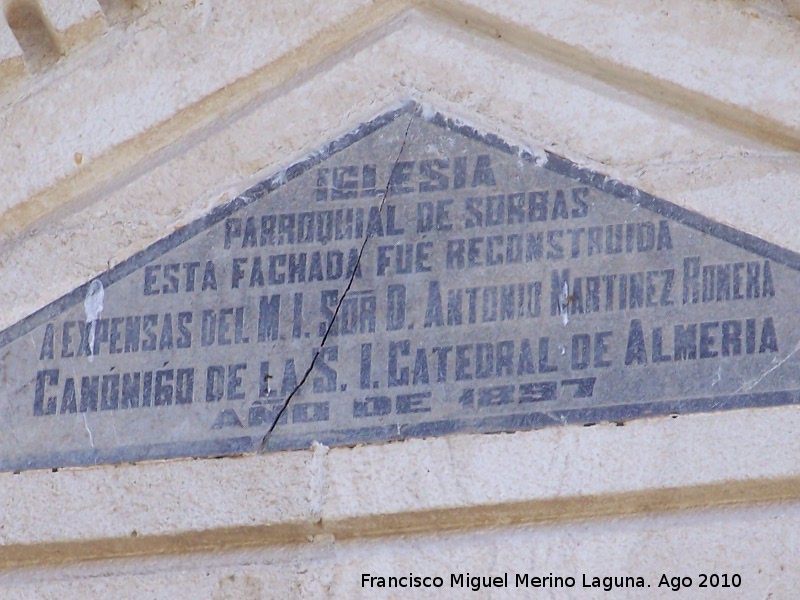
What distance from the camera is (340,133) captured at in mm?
2998

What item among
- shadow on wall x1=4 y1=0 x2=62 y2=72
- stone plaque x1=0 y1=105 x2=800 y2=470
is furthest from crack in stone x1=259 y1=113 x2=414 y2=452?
shadow on wall x1=4 y1=0 x2=62 y2=72

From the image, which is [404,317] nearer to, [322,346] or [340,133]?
[322,346]

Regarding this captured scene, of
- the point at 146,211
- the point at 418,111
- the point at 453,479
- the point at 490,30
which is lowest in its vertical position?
the point at 453,479

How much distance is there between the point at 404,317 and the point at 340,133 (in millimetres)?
449

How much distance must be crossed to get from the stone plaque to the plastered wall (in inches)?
1.8

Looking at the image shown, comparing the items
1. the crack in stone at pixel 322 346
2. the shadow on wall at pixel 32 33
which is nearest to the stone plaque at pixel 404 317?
the crack in stone at pixel 322 346

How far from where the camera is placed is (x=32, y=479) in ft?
9.37

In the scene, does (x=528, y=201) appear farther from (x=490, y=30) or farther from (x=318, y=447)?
(x=318, y=447)

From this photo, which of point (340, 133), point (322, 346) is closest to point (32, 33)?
point (340, 133)

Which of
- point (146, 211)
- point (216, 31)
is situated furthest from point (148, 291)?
point (216, 31)

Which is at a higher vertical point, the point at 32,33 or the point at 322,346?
the point at 32,33

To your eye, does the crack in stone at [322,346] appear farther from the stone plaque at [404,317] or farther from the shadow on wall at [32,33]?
the shadow on wall at [32,33]

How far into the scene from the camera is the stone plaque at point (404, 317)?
2.74 m

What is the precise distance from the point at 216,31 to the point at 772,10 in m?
1.20
